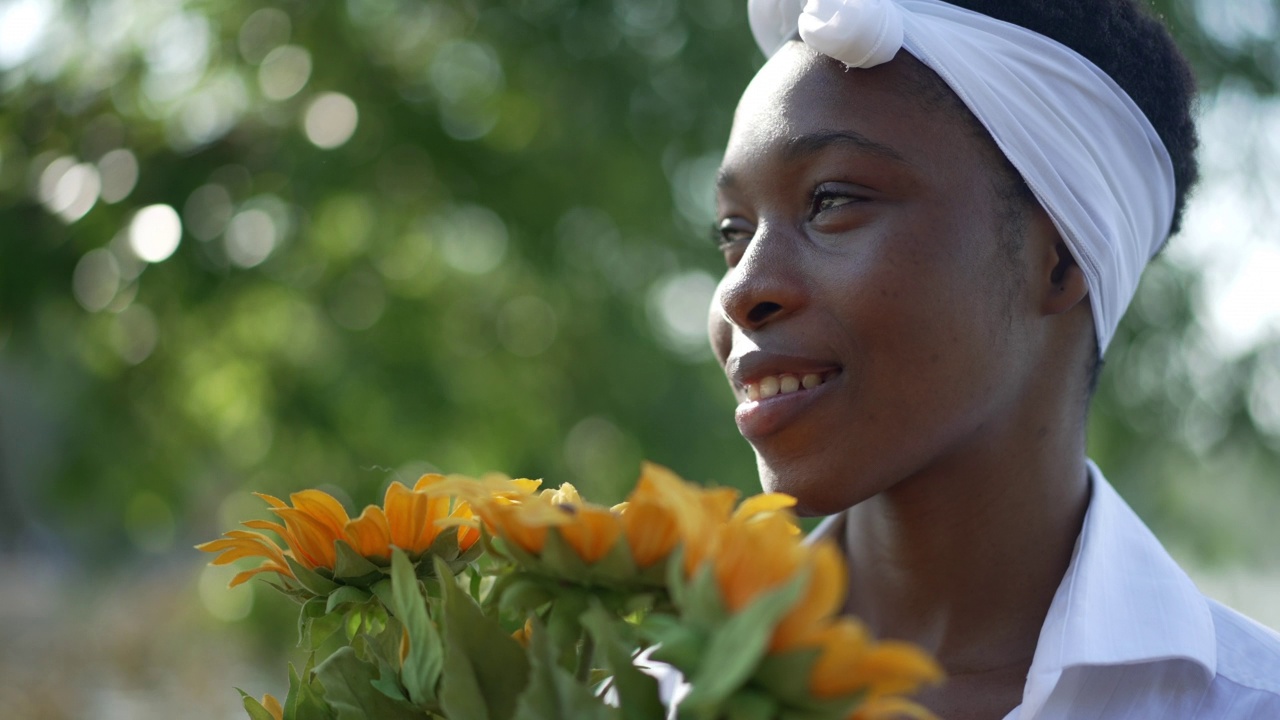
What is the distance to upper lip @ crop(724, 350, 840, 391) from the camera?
125cm

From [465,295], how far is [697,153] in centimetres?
97

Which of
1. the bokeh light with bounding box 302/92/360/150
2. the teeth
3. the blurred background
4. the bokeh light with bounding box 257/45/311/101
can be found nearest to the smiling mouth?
the teeth

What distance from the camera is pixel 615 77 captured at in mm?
3898

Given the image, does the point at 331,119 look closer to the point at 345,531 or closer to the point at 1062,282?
the point at 1062,282

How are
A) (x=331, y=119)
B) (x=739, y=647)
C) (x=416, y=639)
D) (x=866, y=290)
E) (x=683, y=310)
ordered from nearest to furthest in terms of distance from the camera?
(x=739, y=647) → (x=416, y=639) → (x=866, y=290) → (x=331, y=119) → (x=683, y=310)

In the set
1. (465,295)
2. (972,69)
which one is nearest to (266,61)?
(465,295)

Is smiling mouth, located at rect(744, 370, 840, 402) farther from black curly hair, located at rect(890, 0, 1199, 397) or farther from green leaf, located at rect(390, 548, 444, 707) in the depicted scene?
green leaf, located at rect(390, 548, 444, 707)

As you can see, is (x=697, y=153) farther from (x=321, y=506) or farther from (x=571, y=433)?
(x=321, y=506)

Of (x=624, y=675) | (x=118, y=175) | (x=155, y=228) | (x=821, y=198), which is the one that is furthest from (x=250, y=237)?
(x=624, y=675)

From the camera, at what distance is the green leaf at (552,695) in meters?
0.77

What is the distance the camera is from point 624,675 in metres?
0.78

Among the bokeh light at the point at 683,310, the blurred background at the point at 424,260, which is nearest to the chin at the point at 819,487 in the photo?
the blurred background at the point at 424,260

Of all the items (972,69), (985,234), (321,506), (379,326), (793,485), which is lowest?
(379,326)

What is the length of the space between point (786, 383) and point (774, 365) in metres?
0.02
